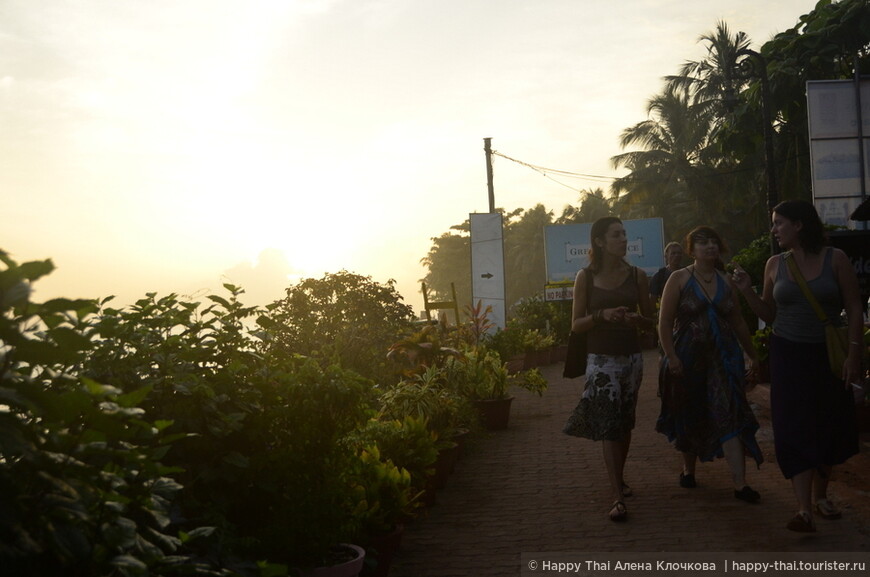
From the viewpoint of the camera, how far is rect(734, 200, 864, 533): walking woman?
17.7ft

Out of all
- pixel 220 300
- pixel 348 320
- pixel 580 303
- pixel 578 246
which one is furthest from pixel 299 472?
pixel 578 246

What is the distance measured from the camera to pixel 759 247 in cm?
1520

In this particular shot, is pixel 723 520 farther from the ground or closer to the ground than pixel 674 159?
closer to the ground

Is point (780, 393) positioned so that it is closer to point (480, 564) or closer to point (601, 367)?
point (601, 367)

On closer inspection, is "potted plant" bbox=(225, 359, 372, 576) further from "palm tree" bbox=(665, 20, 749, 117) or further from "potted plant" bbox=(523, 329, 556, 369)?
"palm tree" bbox=(665, 20, 749, 117)

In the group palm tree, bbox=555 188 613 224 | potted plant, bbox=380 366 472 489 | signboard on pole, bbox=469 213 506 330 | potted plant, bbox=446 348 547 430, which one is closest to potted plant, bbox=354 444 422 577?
potted plant, bbox=380 366 472 489

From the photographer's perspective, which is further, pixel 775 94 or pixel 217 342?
pixel 775 94

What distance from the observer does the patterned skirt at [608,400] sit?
6234 mm

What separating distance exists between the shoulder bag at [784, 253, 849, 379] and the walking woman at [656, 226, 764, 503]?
37.8 inches

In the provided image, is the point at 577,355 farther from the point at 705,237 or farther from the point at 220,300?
the point at 220,300

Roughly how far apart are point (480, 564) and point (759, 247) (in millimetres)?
11478

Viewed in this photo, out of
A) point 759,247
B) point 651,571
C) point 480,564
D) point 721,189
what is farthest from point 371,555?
point 721,189

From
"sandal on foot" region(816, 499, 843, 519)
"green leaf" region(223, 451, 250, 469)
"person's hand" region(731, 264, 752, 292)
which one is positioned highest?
"person's hand" region(731, 264, 752, 292)

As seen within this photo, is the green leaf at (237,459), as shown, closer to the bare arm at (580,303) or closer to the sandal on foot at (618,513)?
the sandal on foot at (618,513)
